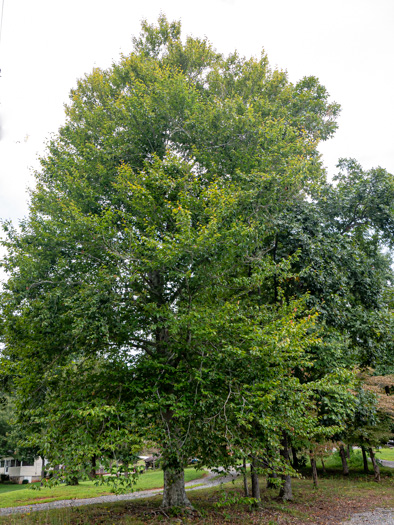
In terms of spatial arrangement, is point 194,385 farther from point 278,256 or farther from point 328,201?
point 328,201

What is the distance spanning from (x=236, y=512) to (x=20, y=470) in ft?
117

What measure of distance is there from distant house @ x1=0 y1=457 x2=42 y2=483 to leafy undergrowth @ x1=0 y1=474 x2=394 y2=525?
103 ft

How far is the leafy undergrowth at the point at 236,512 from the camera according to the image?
9.48 meters

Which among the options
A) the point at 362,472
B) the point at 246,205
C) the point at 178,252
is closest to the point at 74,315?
the point at 178,252

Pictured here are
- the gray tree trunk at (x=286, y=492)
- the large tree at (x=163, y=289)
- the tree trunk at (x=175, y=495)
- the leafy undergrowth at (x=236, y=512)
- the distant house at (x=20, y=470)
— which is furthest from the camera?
the distant house at (x=20, y=470)

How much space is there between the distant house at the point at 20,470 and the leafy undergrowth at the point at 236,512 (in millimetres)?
31280

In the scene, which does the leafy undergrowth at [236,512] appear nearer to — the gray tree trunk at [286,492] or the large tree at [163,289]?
the gray tree trunk at [286,492]

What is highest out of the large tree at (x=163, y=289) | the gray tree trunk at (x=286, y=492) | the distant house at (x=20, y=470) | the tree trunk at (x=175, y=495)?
the large tree at (x=163, y=289)

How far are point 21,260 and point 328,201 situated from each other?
36.0ft

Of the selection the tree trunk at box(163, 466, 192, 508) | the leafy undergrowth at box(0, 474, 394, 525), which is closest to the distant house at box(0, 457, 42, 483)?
the leafy undergrowth at box(0, 474, 394, 525)

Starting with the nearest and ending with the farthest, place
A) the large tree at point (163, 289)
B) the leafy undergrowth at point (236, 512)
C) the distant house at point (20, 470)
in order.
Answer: the large tree at point (163, 289)
the leafy undergrowth at point (236, 512)
the distant house at point (20, 470)

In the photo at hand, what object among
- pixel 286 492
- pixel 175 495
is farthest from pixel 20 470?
pixel 175 495

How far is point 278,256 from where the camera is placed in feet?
42.3

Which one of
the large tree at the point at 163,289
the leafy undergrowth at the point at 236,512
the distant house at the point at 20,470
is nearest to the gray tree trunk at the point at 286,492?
the leafy undergrowth at the point at 236,512
